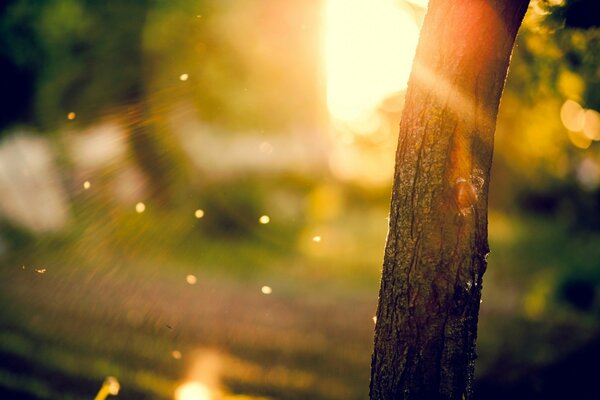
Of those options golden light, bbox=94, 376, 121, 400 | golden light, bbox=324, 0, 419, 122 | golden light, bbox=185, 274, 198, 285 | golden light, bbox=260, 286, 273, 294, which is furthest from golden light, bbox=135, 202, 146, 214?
golden light, bbox=94, 376, 121, 400

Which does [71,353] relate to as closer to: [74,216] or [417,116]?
[417,116]

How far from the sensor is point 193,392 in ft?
20.8

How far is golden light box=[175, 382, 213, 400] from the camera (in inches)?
242

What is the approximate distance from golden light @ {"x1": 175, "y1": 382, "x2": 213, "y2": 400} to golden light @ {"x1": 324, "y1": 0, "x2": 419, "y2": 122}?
135 inches

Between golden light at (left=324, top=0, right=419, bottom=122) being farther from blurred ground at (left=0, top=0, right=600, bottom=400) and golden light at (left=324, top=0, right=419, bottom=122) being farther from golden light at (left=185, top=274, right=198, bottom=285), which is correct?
golden light at (left=185, top=274, right=198, bottom=285)

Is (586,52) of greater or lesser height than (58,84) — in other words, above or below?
below

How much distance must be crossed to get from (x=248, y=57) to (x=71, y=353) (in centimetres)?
675

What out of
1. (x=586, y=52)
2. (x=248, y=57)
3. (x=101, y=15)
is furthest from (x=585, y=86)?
(x=101, y=15)

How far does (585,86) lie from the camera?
5723mm

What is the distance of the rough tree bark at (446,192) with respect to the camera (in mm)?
2707

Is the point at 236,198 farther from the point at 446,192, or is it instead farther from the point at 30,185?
the point at 446,192

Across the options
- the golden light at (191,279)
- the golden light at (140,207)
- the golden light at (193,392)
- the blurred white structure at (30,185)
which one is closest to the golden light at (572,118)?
the golden light at (193,392)

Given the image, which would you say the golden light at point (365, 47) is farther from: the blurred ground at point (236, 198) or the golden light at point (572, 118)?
the golden light at point (572, 118)

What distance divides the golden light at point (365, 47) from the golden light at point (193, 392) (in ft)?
11.3
